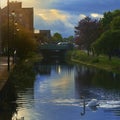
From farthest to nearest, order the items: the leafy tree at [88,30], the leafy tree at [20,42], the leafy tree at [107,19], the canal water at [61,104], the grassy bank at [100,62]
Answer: the leafy tree at [88,30]
the leafy tree at [107,19]
the grassy bank at [100,62]
the leafy tree at [20,42]
the canal water at [61,104]

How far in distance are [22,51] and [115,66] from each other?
15275 mm

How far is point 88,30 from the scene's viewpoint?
13200 centimetres

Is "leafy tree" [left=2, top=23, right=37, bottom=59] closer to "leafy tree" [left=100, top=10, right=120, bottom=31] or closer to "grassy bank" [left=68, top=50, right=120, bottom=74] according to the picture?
"grassy bank" [left=68, top=50, right=120, bottom=74]

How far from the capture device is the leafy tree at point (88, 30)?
130m

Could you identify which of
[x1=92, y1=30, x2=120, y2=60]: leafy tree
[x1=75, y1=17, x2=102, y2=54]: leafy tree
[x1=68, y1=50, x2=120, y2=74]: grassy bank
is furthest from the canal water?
[x1=75, y1=17, x2=102, y2=54]: leafy tree

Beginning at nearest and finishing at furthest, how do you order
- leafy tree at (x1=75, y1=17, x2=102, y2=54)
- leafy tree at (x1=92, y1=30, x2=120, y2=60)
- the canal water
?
the canal water → leafy tree at (x1=92, y1=30, x2=120, y2=60) → leafy tree at (x1=75, y1=17, x2=102, y2=54)

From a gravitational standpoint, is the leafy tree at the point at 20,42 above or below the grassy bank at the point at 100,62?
above

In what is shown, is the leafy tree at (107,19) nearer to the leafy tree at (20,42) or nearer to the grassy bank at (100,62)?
the grassy bank at (100,62)

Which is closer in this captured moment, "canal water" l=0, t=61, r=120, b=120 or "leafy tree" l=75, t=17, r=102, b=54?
"canal water" l=0, t=61, r=120, b=120

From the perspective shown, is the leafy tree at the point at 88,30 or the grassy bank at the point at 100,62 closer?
the grassy bank at the point at 100,62

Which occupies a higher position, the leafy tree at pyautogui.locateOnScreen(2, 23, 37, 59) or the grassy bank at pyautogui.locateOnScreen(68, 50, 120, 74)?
the leafy tree at pyautogui.locateOnScreen(2, 23, 37, 59)

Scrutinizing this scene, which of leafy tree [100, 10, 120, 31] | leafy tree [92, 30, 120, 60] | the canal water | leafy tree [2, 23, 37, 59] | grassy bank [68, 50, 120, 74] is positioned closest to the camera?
the canal water

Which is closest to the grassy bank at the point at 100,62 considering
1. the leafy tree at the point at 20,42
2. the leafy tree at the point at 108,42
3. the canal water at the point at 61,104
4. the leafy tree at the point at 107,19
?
the leafy tree at the point at 108,42

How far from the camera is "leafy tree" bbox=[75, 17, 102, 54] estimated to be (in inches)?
5108
